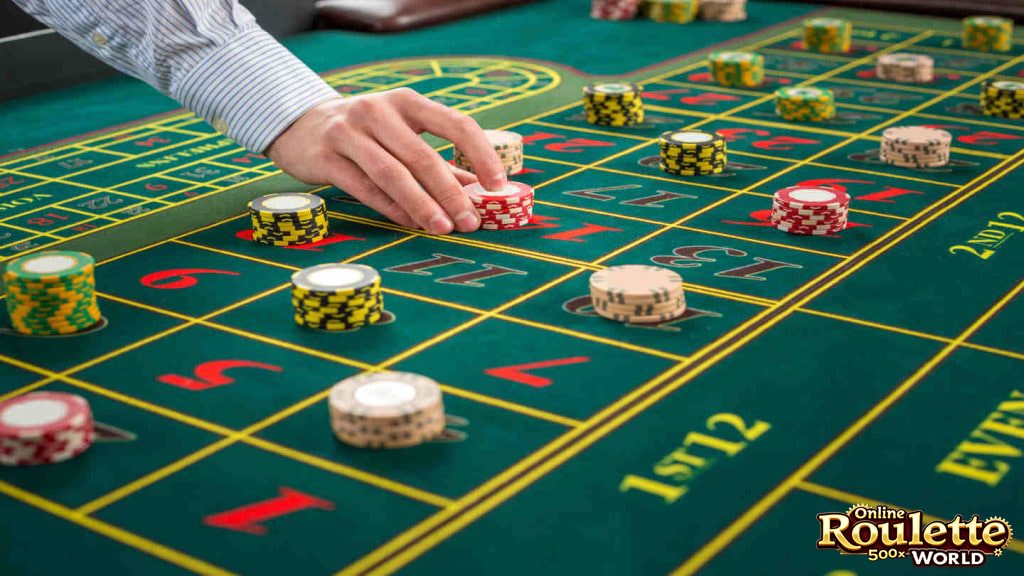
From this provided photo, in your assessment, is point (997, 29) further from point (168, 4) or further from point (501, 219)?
point (168, 4)

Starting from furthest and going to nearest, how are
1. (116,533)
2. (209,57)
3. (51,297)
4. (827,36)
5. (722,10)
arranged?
(722,10), (827,36), (209,57), (51,297), (116,533)

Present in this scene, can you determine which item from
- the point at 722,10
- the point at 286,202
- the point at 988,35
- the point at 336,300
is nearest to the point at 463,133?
the point at 286,202

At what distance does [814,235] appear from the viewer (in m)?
3.25

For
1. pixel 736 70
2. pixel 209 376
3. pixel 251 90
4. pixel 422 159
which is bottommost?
pixel 209 376

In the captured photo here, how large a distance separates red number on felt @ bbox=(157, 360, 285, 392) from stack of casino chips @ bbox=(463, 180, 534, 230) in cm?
99

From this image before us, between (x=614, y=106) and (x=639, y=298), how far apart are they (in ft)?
6.58

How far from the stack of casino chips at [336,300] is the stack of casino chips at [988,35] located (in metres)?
4.36

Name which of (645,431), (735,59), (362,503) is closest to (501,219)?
(645,431)

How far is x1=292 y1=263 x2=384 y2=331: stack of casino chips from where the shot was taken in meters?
2.60

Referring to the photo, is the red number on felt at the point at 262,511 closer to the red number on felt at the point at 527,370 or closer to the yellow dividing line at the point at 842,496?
the red number on felt at the point at 527,370

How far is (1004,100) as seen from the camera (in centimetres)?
462

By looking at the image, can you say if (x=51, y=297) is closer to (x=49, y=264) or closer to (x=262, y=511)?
(x=49, y=264)

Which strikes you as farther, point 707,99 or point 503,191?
point 707,99

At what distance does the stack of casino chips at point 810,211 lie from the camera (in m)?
3.22
